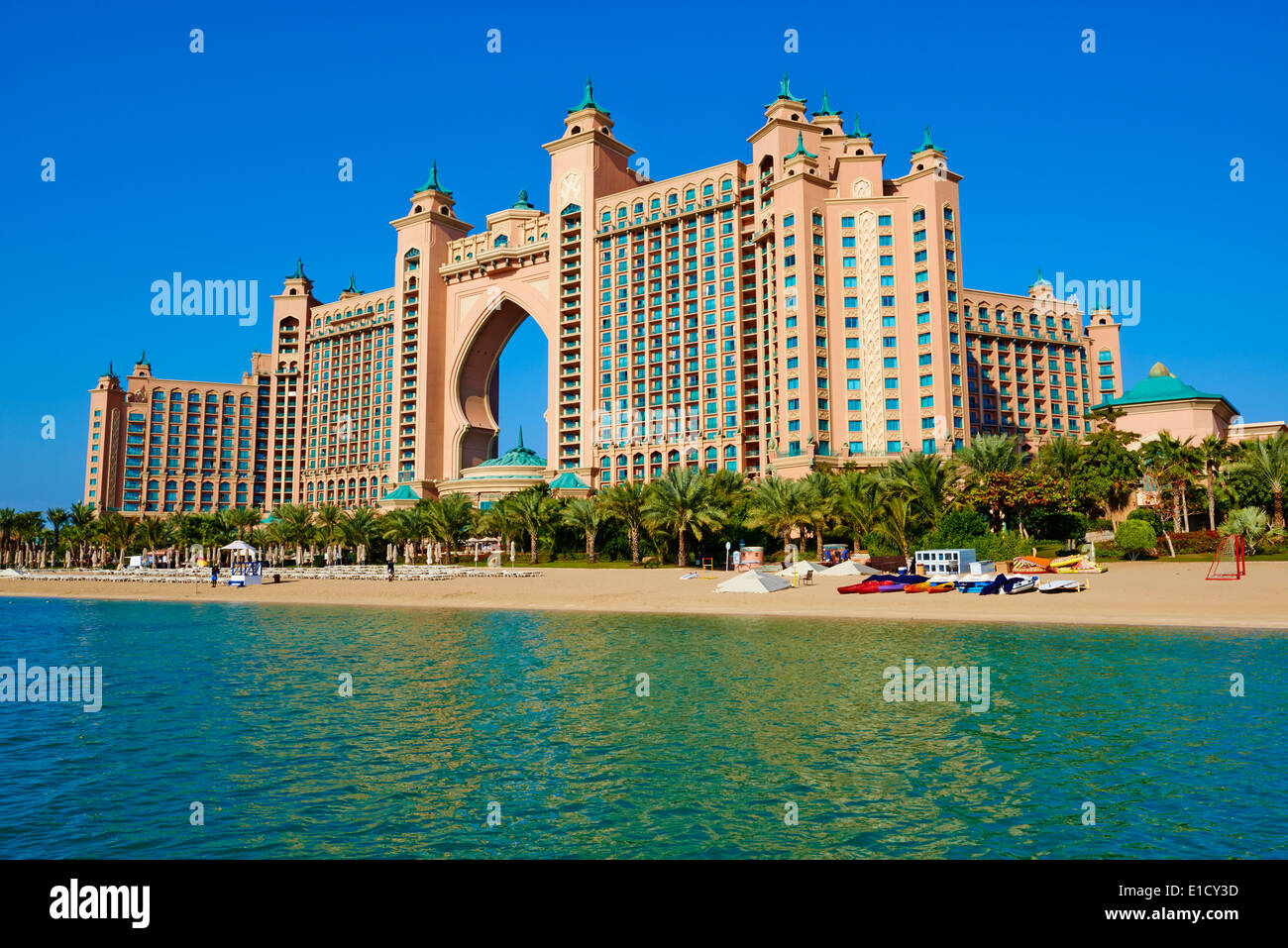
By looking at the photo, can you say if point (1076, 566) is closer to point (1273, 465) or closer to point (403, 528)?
point (1273, 465)

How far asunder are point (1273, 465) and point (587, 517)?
50450 mm

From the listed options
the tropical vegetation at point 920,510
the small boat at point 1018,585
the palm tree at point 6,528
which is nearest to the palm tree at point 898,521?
the tropical vegetation at point 920,510

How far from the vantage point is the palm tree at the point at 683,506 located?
60.5 meters

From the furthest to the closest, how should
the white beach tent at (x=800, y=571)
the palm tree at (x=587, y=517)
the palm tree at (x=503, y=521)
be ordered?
the palm tree at (x=503, y=521), the palm tree at (x=587, y=517), the white beach tent at (x=800, y=571)

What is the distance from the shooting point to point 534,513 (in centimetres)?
7350

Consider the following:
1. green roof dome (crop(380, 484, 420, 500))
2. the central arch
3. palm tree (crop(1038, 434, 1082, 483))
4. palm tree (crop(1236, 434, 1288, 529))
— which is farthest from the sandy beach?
the central arch

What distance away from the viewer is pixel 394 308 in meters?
138

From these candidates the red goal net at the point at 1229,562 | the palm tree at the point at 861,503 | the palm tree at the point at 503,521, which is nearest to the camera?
the red goal net at the point at 1229,562

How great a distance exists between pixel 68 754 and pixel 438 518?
62236 mm

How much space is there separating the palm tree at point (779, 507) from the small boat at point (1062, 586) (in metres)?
22.1

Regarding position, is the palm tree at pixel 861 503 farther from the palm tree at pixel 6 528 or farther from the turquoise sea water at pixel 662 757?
the palm tree at pixel 6 528
